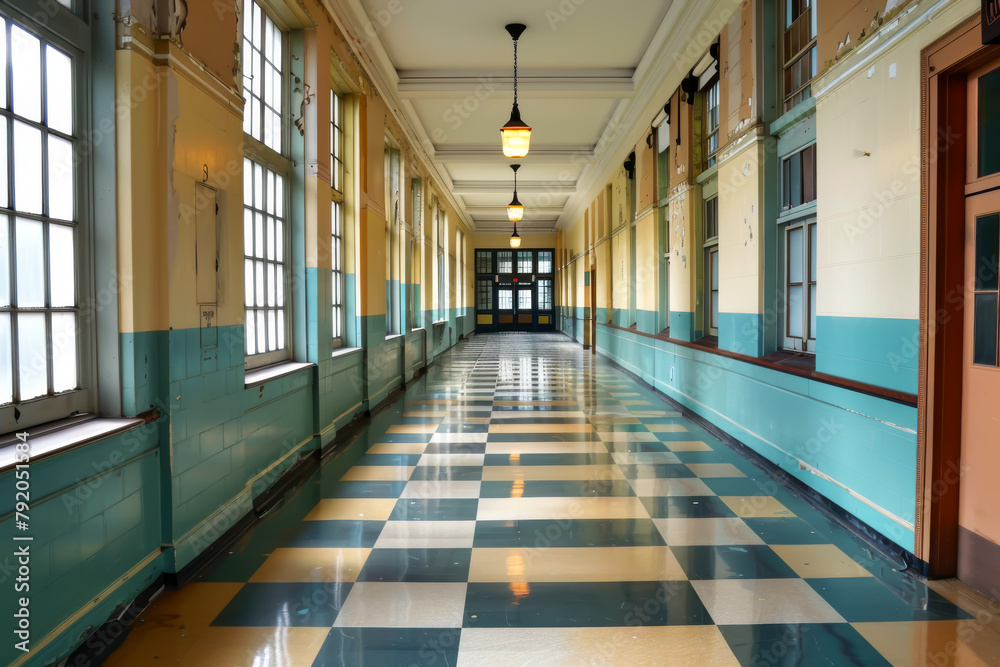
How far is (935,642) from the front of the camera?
2.11 m

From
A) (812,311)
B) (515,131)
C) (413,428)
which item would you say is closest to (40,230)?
(413,428)

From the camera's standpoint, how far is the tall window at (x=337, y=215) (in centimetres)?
590

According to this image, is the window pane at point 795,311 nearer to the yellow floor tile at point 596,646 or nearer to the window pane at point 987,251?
the window pane at point 987,251

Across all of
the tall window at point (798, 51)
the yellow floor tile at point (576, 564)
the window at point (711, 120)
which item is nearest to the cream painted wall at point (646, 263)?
the window at point (711, 120)

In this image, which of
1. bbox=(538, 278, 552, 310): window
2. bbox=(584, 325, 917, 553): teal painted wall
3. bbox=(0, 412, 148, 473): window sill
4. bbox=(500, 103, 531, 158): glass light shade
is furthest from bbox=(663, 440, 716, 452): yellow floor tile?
bbox=(538, 278, 552, 310): window

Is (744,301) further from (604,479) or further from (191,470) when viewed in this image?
(191,470)

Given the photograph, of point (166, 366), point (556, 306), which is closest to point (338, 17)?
point (166, 366)

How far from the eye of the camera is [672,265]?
7.18m

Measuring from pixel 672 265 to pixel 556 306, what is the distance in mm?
17086

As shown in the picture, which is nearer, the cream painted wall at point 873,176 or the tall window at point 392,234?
the cream painted wall at point 873,176

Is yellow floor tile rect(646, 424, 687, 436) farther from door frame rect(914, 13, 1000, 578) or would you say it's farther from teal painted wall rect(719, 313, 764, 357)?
door frame rect(914, 13, 1000, 578)

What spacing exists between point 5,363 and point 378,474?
102 inches

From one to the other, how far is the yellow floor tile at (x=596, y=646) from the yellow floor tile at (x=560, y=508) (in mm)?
1184

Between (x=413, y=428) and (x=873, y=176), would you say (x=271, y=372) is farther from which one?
(x=873, y=176)
